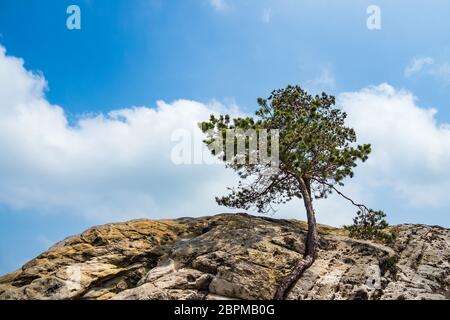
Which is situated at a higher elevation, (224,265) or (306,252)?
(306,252)

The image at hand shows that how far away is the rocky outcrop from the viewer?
19.1 metres

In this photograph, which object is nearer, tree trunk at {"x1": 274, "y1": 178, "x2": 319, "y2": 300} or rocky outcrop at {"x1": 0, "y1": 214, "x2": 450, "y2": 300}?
rocky outcrop at {"x1": 0, "y1": 214, "x2": 450, "y2": 300}

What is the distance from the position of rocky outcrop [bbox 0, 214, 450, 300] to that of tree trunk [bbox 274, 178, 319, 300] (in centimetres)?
39

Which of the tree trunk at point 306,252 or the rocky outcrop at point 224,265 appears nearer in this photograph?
the rocky outcrop at point 224,265

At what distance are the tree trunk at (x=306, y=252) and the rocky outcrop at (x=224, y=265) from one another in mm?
391

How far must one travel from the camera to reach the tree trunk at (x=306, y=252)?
19.3 metres

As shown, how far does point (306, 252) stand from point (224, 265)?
5.41m

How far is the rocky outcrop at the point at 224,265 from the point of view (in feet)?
62.7

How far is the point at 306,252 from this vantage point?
2231cm

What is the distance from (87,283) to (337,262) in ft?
47.1

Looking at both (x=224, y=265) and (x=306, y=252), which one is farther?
(x=306, y=252)
